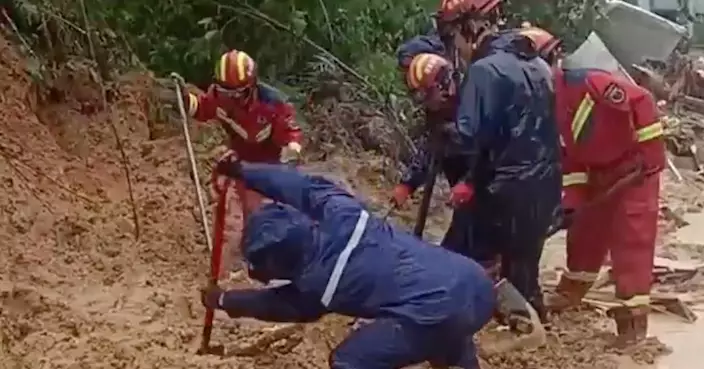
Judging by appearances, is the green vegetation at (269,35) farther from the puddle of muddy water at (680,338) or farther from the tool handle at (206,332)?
the puddle of muddy water at (680,338)

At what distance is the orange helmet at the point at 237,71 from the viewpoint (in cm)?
770

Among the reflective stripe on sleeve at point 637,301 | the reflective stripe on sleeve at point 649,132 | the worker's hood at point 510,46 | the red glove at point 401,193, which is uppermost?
the worker's hood at point 510,46

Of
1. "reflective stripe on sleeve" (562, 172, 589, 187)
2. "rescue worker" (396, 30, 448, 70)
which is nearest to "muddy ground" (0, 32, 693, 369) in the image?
"reflective stripe on sleeve" (562, 172, 589, 187)

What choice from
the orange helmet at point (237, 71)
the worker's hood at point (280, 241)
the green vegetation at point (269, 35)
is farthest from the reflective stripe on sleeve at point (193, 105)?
the worker's hood at point (280, 241)

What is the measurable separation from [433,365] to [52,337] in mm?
2073

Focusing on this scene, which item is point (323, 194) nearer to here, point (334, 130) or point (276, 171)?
point (276, 171)

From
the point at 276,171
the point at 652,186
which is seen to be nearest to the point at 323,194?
the point at 276,171

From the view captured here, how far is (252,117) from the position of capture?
26.1 feet

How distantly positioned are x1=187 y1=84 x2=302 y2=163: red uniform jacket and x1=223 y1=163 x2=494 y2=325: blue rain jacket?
2828 millimetres

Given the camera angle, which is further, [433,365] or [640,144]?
[640,144]

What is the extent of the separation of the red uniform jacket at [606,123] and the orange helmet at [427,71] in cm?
80

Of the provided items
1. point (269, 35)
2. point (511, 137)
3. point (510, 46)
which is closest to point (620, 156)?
point (511, 137)

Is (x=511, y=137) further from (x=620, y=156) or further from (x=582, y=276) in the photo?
(x=582, y=276)

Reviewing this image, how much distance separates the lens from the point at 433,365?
5.52m
